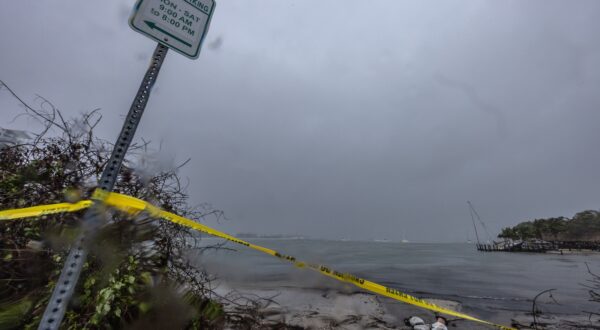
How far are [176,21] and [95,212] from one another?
2.82 feet

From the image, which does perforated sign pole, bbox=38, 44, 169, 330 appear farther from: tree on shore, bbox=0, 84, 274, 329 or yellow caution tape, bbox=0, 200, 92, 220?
tree on shore, bbox=0, 84, 274, 329

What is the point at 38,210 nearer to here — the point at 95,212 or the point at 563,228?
the point at 95,212

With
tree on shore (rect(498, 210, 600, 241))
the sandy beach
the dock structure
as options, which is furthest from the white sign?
tree on shore (rect(498, 210, 600, 241))

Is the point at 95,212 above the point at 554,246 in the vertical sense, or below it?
below

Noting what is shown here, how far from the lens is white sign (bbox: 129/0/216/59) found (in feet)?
3.47

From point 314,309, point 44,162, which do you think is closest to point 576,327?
point 314,309

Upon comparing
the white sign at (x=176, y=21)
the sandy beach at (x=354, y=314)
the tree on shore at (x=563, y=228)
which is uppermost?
the tree on shore at (x=563, y=228)

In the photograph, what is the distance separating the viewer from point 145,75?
1.04 meters

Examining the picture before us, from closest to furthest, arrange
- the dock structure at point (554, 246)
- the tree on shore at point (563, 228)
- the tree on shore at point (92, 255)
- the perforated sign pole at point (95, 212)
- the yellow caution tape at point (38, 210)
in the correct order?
the perforated sign pole at point (95, 212) → the yellow caution tape at point (38, 210) → the tree on shore at point (92, 255) → the dock structure at point (554, 246) → the tree on shore at point (563, 228)

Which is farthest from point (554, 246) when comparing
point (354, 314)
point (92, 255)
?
point (92, 255)

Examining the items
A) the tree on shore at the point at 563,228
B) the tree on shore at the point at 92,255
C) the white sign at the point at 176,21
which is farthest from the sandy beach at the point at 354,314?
the tree on shore at the point at 563,228

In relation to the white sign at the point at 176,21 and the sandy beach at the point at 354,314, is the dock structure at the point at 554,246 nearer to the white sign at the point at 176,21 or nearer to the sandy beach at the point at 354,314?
the sandy beach at the point at 354,314

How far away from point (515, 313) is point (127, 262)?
44.1 feet

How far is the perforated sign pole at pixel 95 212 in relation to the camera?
30.5 inches
